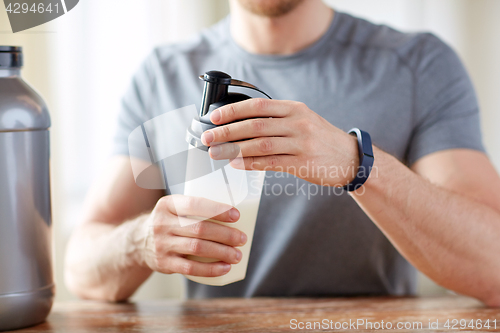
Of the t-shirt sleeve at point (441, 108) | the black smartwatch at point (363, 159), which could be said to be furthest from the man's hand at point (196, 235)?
the t-shirt sleeve at point (441, 108)

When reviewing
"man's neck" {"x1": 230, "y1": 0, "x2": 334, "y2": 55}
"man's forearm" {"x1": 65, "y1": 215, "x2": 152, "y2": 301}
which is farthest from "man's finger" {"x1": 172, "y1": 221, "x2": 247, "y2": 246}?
"man's neck" {"x1": 230, "y1": 0, "x2": 334, "y2": 55}

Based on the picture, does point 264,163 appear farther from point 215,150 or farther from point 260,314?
point 260,314

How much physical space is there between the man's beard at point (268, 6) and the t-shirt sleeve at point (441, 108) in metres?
0.23

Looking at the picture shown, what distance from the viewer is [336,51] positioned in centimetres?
61

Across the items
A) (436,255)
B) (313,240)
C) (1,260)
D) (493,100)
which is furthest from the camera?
(493,100)

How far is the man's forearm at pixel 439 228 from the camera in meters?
0.45

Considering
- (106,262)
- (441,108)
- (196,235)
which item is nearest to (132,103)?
(106,262)

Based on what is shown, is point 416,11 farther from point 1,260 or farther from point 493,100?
point 1,260

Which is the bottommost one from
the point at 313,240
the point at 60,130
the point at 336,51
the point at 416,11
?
the point at 313,240

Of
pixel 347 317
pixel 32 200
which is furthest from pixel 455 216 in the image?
pixel 32 200

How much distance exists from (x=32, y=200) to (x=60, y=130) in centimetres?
80

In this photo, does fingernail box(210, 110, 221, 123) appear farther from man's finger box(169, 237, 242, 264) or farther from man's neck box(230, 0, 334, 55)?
man's neck box(230, 0, 334, 55)

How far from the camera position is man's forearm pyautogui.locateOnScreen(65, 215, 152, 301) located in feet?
1.62

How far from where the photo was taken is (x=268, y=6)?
546 millimetres
